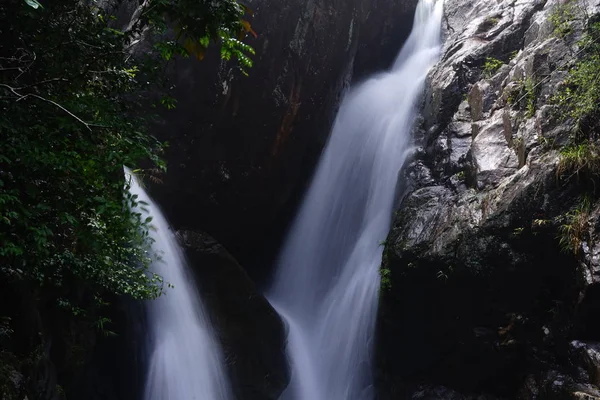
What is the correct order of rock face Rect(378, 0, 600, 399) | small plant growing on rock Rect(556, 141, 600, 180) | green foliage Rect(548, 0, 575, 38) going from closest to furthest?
small plant growing on rock Rect(556, 141, 600, 180) → rock face Rect(378, 0, 600, 399) → green foliage Rect(548, 0, 575, 38)

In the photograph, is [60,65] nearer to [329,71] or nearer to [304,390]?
[304,390]

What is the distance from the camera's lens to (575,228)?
698cm

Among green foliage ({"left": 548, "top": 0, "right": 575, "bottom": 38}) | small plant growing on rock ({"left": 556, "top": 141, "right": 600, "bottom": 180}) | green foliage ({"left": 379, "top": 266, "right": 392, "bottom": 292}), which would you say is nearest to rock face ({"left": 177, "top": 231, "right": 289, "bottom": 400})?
green foliage ({"left": 379, "top": 266, "right": 392, "bottom": 292})

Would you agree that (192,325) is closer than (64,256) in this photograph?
No

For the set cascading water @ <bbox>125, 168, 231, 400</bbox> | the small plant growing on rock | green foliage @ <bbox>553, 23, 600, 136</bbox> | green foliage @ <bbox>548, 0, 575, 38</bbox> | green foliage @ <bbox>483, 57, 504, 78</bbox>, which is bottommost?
cascading water @ <bbox>125, 168, 231, 400</bbox>

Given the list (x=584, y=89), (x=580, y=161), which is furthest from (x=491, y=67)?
(x=580, y=161)

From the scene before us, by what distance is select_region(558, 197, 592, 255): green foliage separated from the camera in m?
6.90

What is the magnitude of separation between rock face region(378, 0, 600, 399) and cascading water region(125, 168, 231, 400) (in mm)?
3672

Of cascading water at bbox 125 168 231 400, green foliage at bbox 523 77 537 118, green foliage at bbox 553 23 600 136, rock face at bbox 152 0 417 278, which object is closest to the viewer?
green foliage at bbox 553 23 600 136

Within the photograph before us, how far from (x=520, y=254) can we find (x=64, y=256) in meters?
6.93

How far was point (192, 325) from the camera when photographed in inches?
368

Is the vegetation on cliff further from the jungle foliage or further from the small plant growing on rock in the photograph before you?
the small plant growing on rock

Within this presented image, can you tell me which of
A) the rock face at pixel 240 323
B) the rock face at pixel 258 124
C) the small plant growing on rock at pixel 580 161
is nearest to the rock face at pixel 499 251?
the small plant growing on rock at pixel 580 161

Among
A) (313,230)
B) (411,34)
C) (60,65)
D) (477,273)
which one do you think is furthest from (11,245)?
(411,34)
